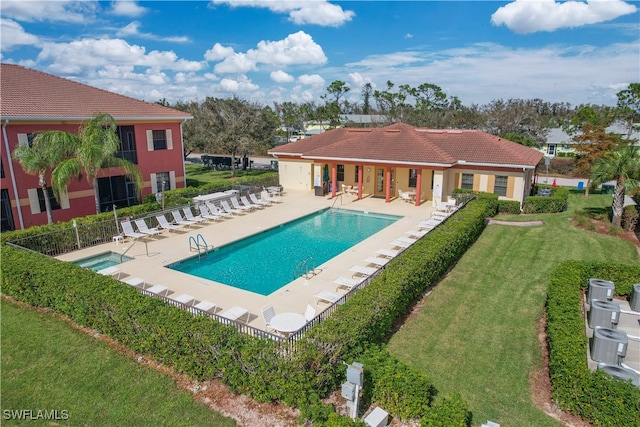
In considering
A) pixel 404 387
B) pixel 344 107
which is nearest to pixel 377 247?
pixel 404 387

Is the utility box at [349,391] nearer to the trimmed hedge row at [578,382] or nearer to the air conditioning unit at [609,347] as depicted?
the trimmed hedge row at [578,382]

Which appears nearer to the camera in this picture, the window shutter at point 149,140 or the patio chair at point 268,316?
the patio chair at point 268,316

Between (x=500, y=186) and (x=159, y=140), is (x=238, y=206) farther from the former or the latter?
(x=500, y=186)

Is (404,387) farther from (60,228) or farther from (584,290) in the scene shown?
(60,228)

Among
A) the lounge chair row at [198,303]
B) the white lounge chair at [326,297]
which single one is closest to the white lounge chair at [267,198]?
the lounge chair row at [198,303]

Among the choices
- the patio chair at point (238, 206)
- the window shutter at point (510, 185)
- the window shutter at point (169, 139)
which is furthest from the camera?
the window shutter at point (169, 139)

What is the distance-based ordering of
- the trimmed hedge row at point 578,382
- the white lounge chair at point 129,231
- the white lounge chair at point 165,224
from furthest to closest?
the white lounge chair at point 165,224, the white lounge chair at point 129,231, the trimmed hedge row at point 578,382
